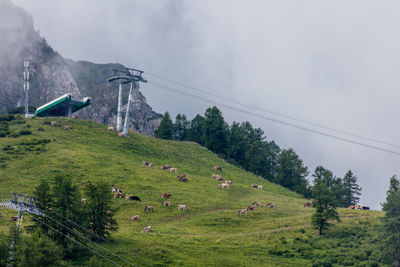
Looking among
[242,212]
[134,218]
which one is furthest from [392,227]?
[134,218]

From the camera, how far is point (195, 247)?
5484 cm

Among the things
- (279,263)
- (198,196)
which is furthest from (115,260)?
(198,196)

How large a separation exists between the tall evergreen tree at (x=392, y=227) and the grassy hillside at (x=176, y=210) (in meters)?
A: 2.48

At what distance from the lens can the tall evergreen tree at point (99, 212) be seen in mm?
52969

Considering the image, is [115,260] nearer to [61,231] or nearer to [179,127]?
[61,231]

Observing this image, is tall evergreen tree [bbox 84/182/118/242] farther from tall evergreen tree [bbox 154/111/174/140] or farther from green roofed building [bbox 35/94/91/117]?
tall evergreen tree [bbox 154/111/174/140]

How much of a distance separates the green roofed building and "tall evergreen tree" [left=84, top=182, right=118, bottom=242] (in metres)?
69.7

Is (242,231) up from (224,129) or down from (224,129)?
down

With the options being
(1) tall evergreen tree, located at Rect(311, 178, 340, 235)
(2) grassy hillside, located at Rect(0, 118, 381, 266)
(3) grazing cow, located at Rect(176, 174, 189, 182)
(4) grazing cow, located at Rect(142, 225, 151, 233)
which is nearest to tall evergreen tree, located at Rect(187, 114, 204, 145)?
(2) grassy hillside, located at Rect(0, 118, 381, 266)

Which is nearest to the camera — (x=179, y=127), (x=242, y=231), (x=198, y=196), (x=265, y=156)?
(x=242, y=231)

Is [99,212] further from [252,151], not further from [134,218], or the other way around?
[252,151]

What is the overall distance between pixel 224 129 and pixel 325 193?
260ft

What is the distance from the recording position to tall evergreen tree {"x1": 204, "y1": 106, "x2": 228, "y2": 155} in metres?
144

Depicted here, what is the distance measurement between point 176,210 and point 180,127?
9367cm
